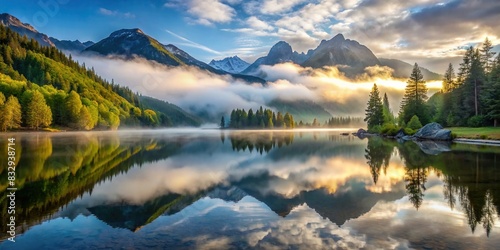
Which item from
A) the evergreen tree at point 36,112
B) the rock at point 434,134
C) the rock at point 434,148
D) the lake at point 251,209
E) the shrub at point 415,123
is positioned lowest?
the lake at point 251,209

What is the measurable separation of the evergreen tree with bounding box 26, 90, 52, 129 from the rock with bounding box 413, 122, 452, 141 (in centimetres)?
12463

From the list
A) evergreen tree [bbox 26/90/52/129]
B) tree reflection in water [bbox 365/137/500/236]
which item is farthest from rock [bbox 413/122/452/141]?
evergreen tree [bbox 26/90/52/129]

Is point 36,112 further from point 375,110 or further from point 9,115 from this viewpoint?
→ point 375,110

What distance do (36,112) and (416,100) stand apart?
133963 mm

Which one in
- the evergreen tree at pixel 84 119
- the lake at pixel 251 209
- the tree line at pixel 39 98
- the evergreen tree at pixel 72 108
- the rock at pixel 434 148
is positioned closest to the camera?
the lake at pixel 251 209

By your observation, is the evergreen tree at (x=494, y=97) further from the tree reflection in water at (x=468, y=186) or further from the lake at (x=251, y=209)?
the lake at (x=251, y=209)

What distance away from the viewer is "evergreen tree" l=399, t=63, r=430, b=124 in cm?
10550

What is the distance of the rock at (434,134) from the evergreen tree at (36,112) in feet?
409

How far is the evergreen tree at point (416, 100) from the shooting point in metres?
106

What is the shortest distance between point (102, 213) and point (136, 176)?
33.3 feet

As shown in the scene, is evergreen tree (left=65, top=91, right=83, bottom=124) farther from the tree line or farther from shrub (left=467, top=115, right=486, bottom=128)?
shrub (left=467, top=115, right=486, bottom=128)

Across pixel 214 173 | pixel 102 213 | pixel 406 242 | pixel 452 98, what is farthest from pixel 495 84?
pixel 102 213

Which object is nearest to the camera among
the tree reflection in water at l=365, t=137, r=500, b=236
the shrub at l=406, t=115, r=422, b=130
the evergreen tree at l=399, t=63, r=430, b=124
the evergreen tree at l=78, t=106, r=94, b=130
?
the tree reflection in water at l=365, t=137, r=500, b=236

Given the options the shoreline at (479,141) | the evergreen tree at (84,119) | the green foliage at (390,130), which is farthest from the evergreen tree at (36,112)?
the shoreline at (479,141)
